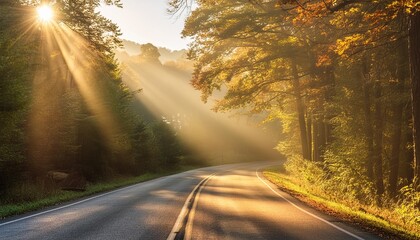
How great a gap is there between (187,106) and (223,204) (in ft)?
283

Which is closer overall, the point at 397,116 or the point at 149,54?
the point at 397,116

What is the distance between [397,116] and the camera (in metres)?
16.5

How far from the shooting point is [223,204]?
13562mm

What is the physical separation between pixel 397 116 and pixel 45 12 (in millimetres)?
17141

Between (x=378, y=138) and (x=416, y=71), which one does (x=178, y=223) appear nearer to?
(x=416, y=71)

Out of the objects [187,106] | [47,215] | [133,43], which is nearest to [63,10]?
[47,215]

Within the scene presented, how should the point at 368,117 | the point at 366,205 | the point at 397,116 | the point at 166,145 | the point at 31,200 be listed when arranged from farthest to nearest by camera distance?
the point at 166,145, the point at 368,117, the point at 397,116, the point at 366,205, the point at 31,200

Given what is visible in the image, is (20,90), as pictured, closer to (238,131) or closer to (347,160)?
(347,160)

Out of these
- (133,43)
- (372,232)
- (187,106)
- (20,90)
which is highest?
(133,43)

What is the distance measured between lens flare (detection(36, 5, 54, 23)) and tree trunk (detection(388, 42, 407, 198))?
1582 centimetres

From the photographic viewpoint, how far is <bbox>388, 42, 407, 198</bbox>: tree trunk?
15578mm

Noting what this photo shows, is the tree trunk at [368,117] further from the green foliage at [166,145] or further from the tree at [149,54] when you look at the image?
the tree at [149,54]

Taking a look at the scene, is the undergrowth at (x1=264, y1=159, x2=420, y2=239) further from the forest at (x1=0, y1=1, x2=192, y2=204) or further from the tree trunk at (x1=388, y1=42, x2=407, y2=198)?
the forest at (x1=0, y1=1, x2=192, y2=204)

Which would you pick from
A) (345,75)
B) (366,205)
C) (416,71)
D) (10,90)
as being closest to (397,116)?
(366,205)
